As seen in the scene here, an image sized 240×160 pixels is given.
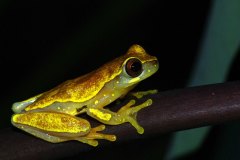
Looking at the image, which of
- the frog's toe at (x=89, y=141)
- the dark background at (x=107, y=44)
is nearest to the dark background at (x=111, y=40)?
the dark background at (x=107, y=44)

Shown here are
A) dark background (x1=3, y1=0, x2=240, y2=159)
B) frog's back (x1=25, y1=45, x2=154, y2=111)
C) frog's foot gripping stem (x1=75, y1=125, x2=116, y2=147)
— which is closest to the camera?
frog's foot gripping stem (x1=75, y1=125, x2=116, y2=147)

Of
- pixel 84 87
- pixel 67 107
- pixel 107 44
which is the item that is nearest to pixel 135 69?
pixel 84 87

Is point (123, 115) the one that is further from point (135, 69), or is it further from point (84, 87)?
point (84, 87)

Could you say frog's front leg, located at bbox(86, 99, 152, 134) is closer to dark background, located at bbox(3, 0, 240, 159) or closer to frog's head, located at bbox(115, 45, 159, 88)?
frog's head, located at bbox(115, 45, 159, 88)

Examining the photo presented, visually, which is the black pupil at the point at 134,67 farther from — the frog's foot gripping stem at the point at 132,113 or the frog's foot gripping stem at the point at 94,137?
the frog's foot gripping stem at the point at 94,137

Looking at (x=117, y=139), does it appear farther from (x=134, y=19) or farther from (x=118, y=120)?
(x=134, y=19)

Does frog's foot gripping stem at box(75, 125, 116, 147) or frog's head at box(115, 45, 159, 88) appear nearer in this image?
frog's foot gripping stem at box(75, 125, 116, 147)

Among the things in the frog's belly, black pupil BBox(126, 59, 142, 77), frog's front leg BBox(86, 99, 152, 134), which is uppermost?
black pupil BBox(126, 59, 142, 77)

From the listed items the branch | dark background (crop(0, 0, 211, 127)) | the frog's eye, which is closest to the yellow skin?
the frog's eye
